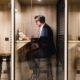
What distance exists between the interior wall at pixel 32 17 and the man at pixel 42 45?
10 cm

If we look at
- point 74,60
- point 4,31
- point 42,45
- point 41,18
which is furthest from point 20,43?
point 74,60

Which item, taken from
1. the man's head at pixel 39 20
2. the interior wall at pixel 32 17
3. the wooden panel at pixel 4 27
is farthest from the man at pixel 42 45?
the wooden panel at pixel 4 27

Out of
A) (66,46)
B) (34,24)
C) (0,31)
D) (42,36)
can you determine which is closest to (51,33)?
(42,36)

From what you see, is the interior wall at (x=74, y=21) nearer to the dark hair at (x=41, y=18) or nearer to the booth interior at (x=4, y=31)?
the dark hair at (x=41, y=18)

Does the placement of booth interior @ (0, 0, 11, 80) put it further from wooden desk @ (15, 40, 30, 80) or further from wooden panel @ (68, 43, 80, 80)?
wooden panel @ (68, 43, 80, 80)

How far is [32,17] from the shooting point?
320cm

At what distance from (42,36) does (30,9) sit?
653mm

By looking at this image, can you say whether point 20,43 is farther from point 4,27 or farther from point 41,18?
point 4,27

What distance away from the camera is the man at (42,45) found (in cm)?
305

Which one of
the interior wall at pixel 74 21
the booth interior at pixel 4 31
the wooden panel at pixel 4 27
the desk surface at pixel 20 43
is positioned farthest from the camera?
the wooden panel at pixel 4 27

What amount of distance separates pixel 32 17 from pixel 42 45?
65 cm

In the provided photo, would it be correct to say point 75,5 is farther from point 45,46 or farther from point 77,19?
point 45,46

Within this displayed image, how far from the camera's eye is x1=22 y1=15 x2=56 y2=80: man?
10.0 feet

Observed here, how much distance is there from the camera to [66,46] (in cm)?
257
